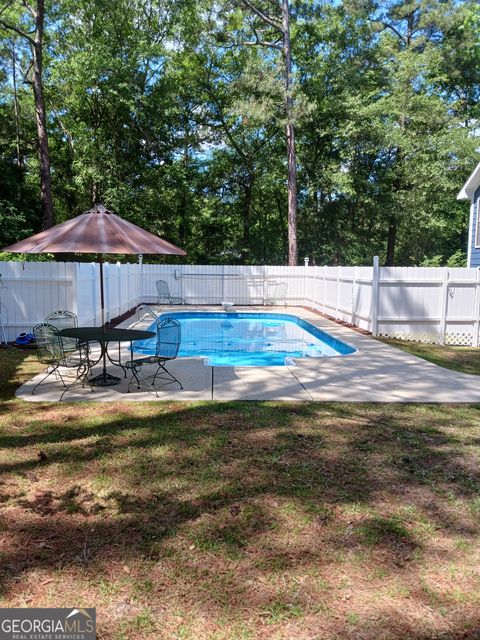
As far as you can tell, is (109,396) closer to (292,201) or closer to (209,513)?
(209,513)

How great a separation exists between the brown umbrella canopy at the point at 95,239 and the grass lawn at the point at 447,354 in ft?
16.3

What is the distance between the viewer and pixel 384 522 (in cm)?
284

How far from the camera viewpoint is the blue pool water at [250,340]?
945cm

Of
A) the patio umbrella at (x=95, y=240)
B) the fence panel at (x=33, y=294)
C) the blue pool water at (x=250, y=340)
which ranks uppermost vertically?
the patio umbrella at (x=95, y=240)

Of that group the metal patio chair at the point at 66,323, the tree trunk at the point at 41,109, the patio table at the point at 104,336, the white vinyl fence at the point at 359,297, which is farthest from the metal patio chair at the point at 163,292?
the patio table at the point at 104,336

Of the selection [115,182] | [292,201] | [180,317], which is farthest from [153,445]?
[115,182]

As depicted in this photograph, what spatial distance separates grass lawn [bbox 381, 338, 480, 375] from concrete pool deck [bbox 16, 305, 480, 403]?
43 centimetres

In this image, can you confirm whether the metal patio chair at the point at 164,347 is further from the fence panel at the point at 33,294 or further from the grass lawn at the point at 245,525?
the fence panel at the point at 33,294

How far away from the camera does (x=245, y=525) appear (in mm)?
2797

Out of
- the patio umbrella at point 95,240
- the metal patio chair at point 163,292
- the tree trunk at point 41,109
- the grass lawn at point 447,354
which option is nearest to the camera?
the patio umbrella at point 95,240

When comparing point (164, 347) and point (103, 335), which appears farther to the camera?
point (164, 347)

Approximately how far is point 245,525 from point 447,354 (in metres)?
7.10

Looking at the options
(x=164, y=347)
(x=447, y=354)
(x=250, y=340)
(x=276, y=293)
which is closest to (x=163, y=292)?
(x=276, y=293)

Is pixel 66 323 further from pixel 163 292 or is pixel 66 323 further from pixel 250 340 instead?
pixel 163 292
